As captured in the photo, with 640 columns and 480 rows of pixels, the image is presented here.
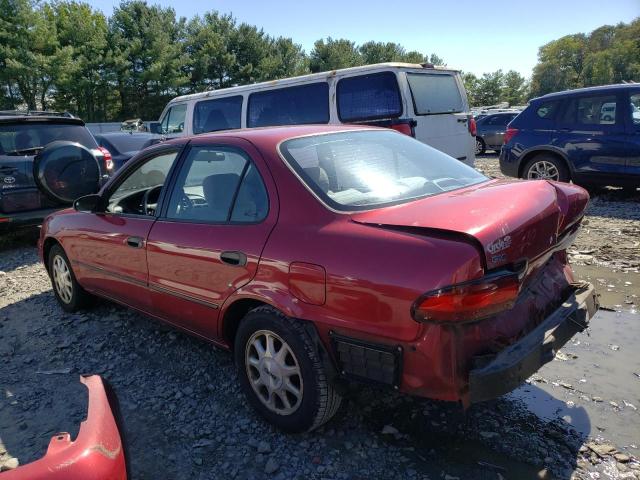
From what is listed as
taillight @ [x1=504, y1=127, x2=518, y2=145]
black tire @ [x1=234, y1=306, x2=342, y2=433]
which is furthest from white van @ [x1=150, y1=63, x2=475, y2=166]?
black tire @ [x1=234, y1=306, x2=342, y2=433]

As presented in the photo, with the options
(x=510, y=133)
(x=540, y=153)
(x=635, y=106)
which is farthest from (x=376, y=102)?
(x=635, y=106)

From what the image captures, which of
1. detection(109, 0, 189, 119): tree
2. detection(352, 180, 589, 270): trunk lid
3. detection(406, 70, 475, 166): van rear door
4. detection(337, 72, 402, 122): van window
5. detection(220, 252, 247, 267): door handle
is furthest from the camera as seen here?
detection(109, 0, 189, 119): tree

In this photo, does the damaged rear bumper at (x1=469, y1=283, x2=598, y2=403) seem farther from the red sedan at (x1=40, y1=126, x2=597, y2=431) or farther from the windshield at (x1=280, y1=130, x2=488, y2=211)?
the windshield at (x1=280, y1=130, x2=488, y2=211)

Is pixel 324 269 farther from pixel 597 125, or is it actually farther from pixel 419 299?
pixel 597 125

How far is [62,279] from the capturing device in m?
4.64

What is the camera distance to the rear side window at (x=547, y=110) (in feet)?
27.1

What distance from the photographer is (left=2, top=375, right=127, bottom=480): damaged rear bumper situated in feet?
5.45

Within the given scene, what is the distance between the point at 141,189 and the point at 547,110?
6970mm

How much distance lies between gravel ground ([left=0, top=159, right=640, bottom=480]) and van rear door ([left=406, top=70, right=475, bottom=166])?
4.79m

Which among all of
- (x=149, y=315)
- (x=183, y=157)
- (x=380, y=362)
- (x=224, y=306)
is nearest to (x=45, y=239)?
(x=149, y=315)

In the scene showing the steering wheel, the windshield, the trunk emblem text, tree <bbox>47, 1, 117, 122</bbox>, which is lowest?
the trunk emblem text

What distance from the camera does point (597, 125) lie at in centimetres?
774

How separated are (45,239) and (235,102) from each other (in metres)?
5.49

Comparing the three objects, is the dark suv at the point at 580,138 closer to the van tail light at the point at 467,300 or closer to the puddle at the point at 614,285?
the puddle at the point at 614,285
